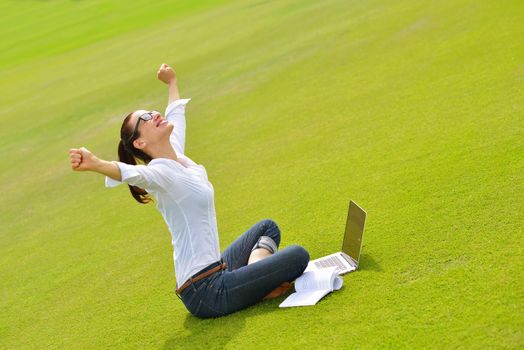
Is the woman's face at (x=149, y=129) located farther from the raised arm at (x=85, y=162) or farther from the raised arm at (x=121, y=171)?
the raised arm at (x=85, y=162)

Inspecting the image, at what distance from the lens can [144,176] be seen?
3.82m

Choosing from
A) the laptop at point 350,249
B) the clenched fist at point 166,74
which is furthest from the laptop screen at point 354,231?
the clenched fist at point 166,74

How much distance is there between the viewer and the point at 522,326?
10.2 ft

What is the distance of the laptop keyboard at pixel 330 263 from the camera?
4312 mm

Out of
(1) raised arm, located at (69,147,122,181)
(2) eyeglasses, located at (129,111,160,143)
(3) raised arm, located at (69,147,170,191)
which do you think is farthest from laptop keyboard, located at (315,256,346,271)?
(1) raised arm, located at (69,147,122,181)

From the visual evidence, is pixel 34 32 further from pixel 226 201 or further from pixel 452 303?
pixel 452 303

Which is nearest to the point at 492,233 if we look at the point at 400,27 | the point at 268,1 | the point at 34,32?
the point at 400,27

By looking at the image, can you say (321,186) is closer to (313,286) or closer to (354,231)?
(354,231)

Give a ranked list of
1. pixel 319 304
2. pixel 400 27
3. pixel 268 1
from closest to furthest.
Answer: pixel 319 304 < pixel 400 27 < pixel 268 1

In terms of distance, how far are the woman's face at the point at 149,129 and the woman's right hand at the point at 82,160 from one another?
1.84 ft

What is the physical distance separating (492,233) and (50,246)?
4.39 m

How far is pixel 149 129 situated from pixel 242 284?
1.07m

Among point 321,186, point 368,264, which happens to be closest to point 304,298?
point 368,264

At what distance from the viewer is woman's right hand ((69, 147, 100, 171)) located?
11.6 feet
